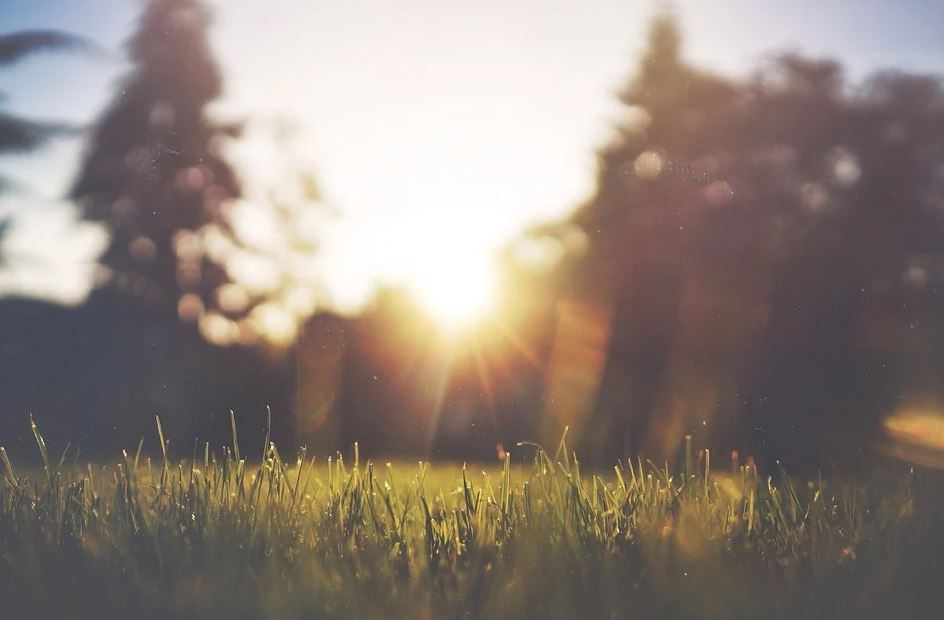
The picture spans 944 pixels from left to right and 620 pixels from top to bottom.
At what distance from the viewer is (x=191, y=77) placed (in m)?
23.5

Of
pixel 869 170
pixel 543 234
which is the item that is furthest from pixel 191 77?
pixel 869 170

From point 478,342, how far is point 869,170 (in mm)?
8946

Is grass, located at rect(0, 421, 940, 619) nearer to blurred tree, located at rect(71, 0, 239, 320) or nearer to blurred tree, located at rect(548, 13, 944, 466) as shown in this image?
blurred tree, located at rect(548, 13, 944, 466)

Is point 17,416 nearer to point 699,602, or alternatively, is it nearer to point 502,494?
point 502,494

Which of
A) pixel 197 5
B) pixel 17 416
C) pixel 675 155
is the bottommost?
pixel 17 416

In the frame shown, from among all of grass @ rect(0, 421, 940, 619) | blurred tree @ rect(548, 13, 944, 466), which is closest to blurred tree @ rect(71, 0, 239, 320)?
blurred tree @ rect(548, 13, 944, 466)

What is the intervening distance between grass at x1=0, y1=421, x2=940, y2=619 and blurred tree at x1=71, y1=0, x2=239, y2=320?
716 inches

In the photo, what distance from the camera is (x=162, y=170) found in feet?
71.9

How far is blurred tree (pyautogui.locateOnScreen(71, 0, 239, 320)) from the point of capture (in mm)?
20609

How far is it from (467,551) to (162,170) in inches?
846

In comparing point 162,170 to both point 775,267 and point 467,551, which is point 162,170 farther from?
point 467,551

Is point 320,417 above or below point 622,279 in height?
below

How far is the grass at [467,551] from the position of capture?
86.9 inches

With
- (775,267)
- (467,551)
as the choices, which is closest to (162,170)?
(775,267)
